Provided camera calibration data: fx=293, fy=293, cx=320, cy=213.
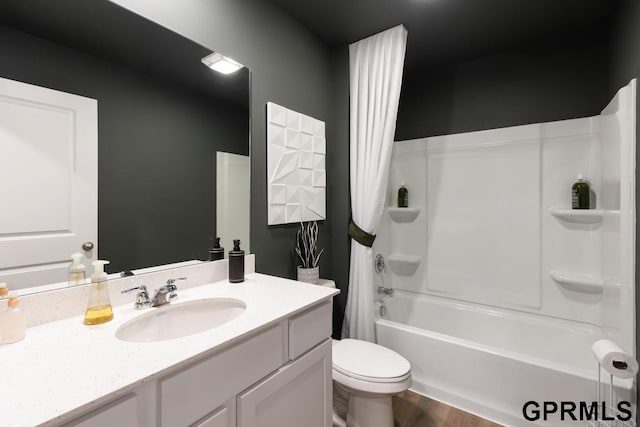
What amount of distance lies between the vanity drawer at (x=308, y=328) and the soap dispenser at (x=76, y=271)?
0.76 metres

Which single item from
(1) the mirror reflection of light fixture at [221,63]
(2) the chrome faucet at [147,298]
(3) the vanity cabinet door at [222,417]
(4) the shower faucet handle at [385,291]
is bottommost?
(4) the shower faucet handle at [385,291]

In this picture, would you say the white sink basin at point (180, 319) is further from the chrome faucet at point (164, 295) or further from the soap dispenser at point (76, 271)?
the soap dispenser at point (76, 271)

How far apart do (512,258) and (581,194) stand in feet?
2.13

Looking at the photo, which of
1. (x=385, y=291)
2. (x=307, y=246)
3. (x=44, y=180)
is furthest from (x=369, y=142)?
(x=44, y=180)

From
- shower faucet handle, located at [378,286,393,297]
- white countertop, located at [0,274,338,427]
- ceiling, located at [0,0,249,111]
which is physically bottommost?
shower faucet handle, located at [378,286,393,297]

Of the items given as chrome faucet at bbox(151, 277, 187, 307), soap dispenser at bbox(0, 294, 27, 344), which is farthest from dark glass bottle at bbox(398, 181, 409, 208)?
soap dispenser at bbox(0, 294, 27, 344)

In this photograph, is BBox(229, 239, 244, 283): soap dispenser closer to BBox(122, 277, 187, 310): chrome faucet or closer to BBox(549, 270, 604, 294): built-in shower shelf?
BBox(122, 277, 187, 310): chrome faucet

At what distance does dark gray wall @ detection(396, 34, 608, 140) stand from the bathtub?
158 centimetres

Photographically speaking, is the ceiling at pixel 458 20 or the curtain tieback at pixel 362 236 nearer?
the ceiling at pixel 458 20

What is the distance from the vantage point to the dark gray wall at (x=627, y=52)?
4.62 feet

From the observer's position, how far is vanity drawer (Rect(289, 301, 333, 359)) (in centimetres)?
110

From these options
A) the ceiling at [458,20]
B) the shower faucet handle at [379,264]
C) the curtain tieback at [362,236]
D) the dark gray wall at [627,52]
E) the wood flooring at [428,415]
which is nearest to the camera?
the dark gray wall at [627,52]

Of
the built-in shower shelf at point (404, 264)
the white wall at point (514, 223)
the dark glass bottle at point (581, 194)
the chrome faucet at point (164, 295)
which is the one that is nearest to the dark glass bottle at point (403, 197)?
the white wall at point (514, 223)

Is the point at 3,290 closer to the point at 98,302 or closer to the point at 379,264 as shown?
the point at 98,302
